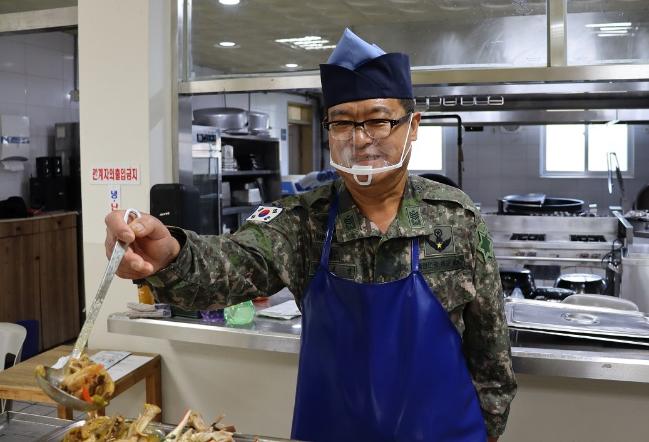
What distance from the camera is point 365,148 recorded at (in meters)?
1.50

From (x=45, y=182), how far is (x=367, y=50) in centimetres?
511

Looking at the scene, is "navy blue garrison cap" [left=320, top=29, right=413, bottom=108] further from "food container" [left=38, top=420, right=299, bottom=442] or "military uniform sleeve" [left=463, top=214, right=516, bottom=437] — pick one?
"food container" [left=38, top=420, right=299, bottom=442]

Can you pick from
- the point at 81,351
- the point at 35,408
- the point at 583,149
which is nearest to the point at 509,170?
the point at 583,149

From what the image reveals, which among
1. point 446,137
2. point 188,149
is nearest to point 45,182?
point 188,149

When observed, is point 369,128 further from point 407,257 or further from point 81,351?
point 81,351

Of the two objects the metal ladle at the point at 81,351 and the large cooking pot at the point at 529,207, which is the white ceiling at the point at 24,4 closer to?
the large cooking pot at the point at 529,207

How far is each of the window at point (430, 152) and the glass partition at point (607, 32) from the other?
24.7 ft

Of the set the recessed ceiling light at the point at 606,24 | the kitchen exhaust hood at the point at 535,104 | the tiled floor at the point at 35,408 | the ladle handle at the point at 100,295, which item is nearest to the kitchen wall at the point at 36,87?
the tiled floor at the point at 35,408

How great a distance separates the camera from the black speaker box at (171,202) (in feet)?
9.14

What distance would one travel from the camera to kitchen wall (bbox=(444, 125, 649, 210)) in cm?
971

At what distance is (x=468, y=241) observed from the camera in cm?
162

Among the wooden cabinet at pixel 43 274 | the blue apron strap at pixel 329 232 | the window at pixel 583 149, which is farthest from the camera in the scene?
the window at pixel 583 149

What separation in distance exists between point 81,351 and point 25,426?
0.49 meters

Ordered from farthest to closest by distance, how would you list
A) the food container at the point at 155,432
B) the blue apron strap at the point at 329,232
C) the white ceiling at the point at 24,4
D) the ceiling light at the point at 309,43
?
the white ceiling at the point at 24,4 → the ceiling light at the point at 309,43 → the blue apron strap at the point at 329,232 → the food container at the point at 155,432
